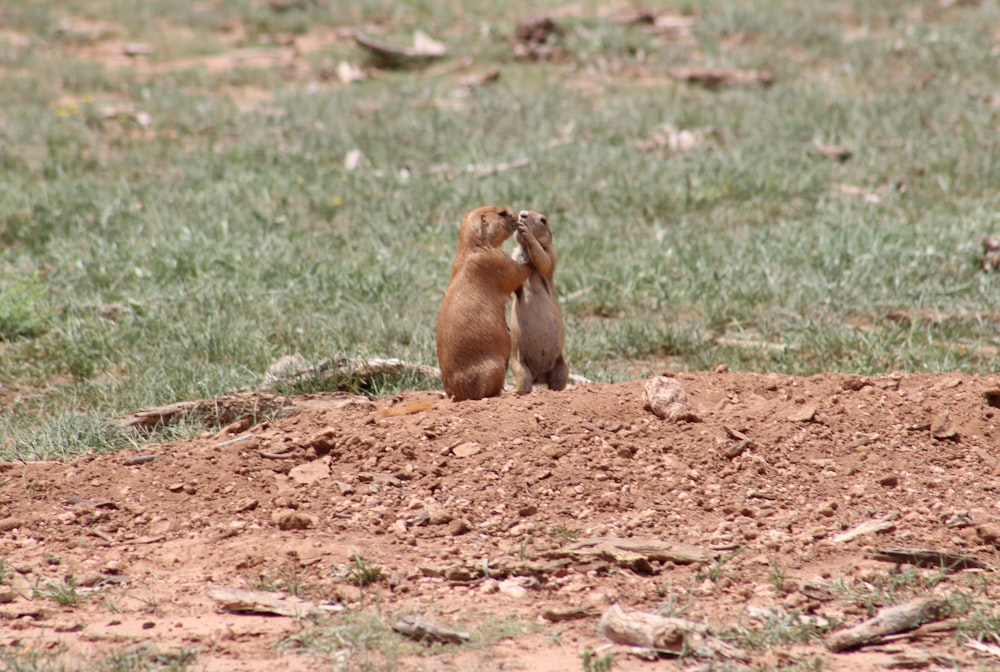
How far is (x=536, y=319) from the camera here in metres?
5.14

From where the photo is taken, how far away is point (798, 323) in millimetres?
6812

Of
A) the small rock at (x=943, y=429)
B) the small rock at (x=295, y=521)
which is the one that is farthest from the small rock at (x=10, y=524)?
the small rock at (x=943, y=429)

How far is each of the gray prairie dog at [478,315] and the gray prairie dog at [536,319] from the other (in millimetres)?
233

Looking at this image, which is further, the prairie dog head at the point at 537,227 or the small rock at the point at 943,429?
the prairie dog head at the point at 537,227

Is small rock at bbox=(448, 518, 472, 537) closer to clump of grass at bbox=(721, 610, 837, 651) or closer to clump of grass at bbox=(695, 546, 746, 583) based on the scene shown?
clump of grass at bbox=(695, 546, 746, 583)

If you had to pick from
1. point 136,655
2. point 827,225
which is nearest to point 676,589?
point 136,655

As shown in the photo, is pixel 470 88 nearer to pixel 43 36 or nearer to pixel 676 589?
pixel 43 36

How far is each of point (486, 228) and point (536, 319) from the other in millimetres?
523

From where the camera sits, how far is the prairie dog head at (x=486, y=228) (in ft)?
15.9

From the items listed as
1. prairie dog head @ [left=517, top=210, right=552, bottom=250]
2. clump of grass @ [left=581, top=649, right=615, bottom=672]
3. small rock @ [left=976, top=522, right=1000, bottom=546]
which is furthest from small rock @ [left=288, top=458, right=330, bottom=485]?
small rock @ [left=976, top=522, right=1000, bottom=546]

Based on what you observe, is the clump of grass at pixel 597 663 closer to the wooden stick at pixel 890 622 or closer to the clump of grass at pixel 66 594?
the wooden stick at pixel 890 622

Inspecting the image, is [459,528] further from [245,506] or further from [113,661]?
[113,661]

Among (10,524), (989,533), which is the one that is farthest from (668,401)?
(10,524)

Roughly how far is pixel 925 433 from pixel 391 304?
360cm
